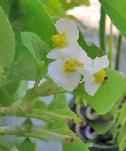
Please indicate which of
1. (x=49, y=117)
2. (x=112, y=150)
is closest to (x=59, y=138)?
(x=49, y=117)

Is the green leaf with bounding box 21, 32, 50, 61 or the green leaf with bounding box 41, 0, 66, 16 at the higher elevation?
the green leaf with bounding box 21, 32, 50, 61

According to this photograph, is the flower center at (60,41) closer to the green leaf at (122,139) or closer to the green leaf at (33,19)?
the green leaf at (33,19)

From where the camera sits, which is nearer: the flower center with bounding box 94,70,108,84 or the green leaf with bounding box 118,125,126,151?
the flower center with bounding box 94,70,108,84

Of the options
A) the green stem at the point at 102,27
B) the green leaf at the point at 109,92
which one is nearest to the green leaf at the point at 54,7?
the green stem at the point at 102,27

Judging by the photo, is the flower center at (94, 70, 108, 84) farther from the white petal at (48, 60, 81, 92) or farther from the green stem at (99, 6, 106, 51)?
the green stem at (99, 6, 106, 51)

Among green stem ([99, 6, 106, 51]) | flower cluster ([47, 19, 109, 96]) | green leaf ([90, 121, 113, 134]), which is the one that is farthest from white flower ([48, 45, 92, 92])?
green leaf ([90, 121, 113, 134])

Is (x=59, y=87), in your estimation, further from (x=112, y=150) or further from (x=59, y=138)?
(x=112, y=150)
